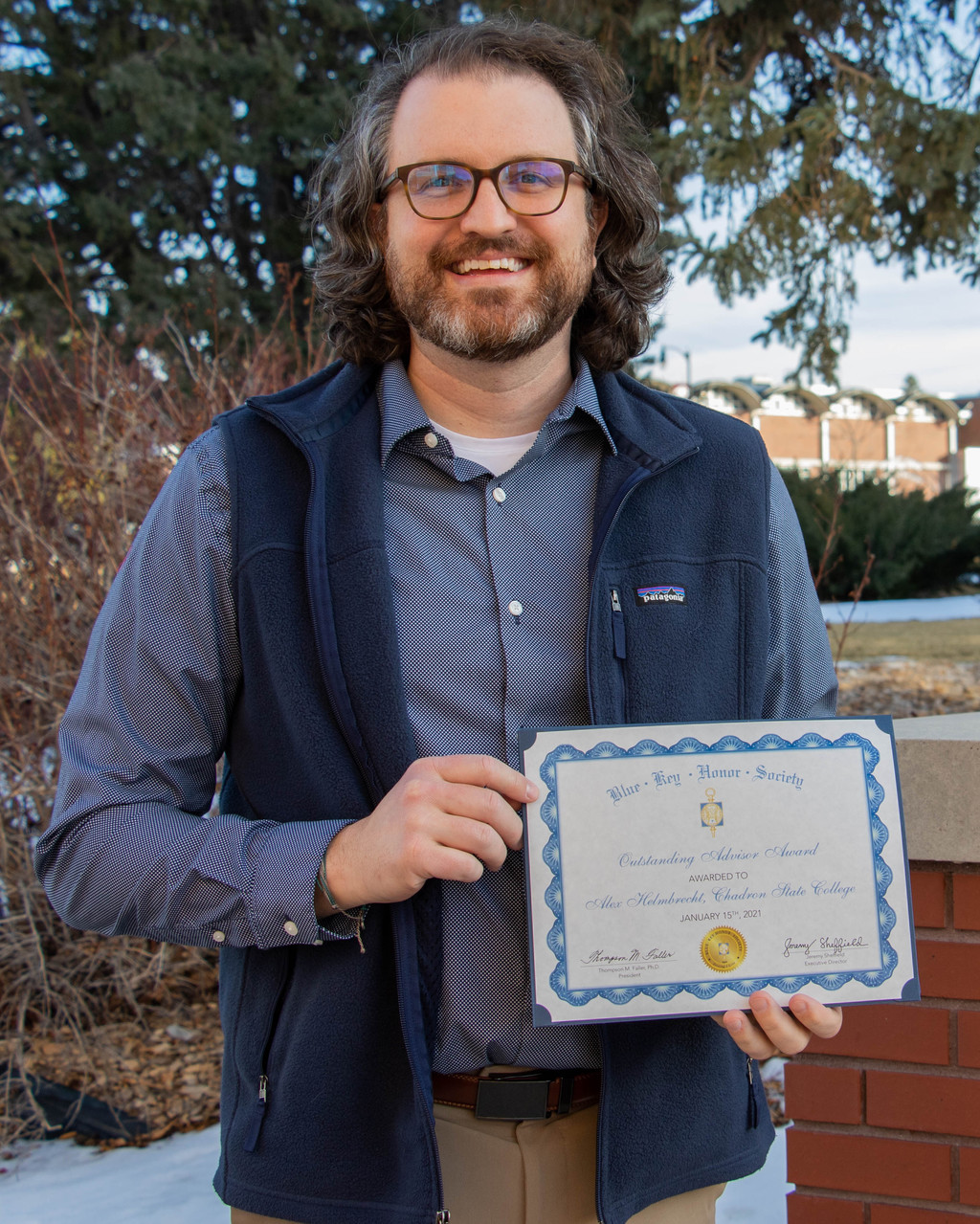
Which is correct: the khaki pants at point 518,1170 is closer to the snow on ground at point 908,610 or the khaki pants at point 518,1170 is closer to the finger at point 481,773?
the finger at point 481,773

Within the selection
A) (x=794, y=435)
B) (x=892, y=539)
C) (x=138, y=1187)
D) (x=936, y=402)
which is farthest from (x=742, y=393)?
(x=138, y=1187)

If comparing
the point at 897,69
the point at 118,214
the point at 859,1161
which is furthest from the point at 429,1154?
the point at 118,214

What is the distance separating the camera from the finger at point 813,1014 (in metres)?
1.39

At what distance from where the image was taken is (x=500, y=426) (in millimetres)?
1778

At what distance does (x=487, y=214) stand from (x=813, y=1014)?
117 cm

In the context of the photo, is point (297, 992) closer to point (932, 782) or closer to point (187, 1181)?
point (932, 782)

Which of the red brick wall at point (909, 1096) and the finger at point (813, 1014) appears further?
the red brick wall at point (909, 1096)

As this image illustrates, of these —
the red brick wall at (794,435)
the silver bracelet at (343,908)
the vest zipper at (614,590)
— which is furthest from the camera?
the red brick wall at (794,435)

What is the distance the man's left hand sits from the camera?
1389mm

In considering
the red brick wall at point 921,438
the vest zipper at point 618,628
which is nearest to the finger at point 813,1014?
the vest zipper at point 618,628

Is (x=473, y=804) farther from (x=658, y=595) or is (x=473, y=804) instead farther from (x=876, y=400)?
(x=876, y=400)

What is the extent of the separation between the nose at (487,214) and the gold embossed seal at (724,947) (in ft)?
3.35

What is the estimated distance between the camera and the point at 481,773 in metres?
1.35

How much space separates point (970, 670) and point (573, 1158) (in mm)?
6145
